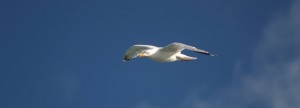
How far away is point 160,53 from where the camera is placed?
1515 inches

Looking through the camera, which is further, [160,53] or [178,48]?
[160,53]

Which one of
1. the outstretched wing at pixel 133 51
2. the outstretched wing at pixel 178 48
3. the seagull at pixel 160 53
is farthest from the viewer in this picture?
the outstretched wing at pixel 133 51

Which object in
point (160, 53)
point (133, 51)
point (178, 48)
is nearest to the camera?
point (178, 48)

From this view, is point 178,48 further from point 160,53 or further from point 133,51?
point 133,51

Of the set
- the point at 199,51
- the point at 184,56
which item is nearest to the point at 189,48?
the point at 199,51

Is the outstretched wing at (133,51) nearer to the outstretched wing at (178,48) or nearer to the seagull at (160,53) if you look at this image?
the seagull at (160,53)

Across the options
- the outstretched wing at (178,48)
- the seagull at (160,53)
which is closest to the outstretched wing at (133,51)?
the seagull at (160,53)

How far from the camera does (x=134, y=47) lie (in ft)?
129

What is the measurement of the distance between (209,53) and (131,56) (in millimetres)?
4308

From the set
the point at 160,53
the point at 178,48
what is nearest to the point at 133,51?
the point at 160,53

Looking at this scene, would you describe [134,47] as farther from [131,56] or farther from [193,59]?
[193,59]

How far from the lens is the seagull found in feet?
124

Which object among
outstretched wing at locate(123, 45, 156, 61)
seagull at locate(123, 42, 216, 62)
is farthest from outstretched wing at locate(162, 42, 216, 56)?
outstretched wing at locate(123, 45, 156, 61)

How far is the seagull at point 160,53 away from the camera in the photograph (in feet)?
124
